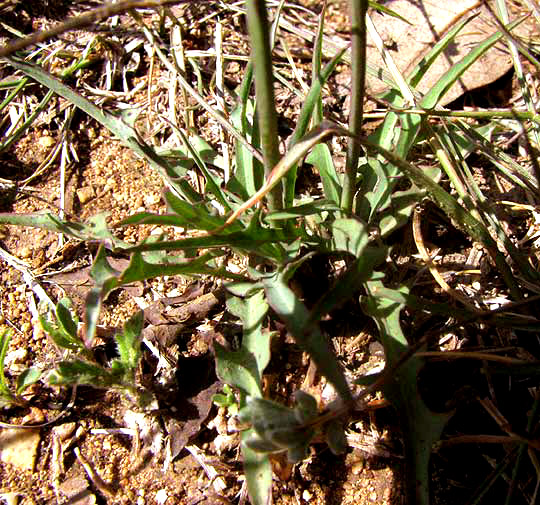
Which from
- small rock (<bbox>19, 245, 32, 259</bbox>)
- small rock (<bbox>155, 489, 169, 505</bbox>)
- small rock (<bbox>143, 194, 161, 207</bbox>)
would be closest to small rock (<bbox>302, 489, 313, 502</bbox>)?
small rock (<bbox>155, 489, 169, 505</bbox>)

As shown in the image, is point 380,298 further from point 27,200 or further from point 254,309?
point 27,200

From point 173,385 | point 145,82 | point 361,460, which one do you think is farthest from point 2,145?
point 361,460

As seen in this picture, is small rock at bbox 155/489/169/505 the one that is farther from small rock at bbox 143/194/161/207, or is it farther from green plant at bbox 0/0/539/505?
small rock at bbox 143/194/161/207

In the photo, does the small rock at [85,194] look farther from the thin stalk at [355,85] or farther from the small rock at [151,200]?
the thin stalk at [355,85]

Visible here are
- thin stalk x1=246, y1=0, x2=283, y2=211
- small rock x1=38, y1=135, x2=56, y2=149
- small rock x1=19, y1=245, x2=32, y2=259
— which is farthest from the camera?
small rock x1=38, y1=135, x2=56, y2=149

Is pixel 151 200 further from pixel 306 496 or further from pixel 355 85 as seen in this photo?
pixel 306 496

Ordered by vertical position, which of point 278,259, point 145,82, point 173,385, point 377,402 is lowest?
point 377,402

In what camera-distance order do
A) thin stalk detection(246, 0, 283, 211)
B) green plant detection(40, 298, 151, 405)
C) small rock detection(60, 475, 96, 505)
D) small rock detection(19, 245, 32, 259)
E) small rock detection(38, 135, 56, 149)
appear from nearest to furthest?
1. thin stalk detection(246, 0, 283, 211)
2. green plant detection(40, 298, 151, 405)
3. small rock detection(60, 475, 96, 505)
4. small rock detection(19, 245, 32, 259)
5. small rock detection(38, 135, 56, 149)
